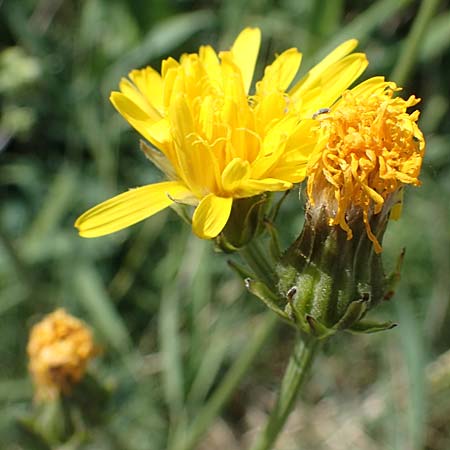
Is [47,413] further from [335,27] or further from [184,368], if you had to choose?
[335,27]

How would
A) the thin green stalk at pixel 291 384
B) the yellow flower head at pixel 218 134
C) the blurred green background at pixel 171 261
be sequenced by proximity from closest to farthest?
the yellow flower head at pixel 218 134
the thin green stalk at pixel 291 384
the blurred green background at pixel 171 261

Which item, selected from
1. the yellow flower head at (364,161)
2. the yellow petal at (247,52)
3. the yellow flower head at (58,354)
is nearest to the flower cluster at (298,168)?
the yellow flower head at (364,161)

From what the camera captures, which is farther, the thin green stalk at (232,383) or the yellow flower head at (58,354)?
the yellow flower head at (58,354)

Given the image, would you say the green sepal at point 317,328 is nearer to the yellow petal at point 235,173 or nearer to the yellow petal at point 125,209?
the yellow petal at point 235,173

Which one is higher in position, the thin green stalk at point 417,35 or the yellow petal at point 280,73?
the yellow petal at point 280,73

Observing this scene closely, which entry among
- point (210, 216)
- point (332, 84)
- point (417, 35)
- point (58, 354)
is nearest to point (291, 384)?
point (210, 216)

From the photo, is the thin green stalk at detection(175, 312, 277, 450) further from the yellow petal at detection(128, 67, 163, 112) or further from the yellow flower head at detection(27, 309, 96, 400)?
the yellow petal at detection(128, 67, 163, 112)

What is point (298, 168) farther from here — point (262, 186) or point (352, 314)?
point (352, 314)
